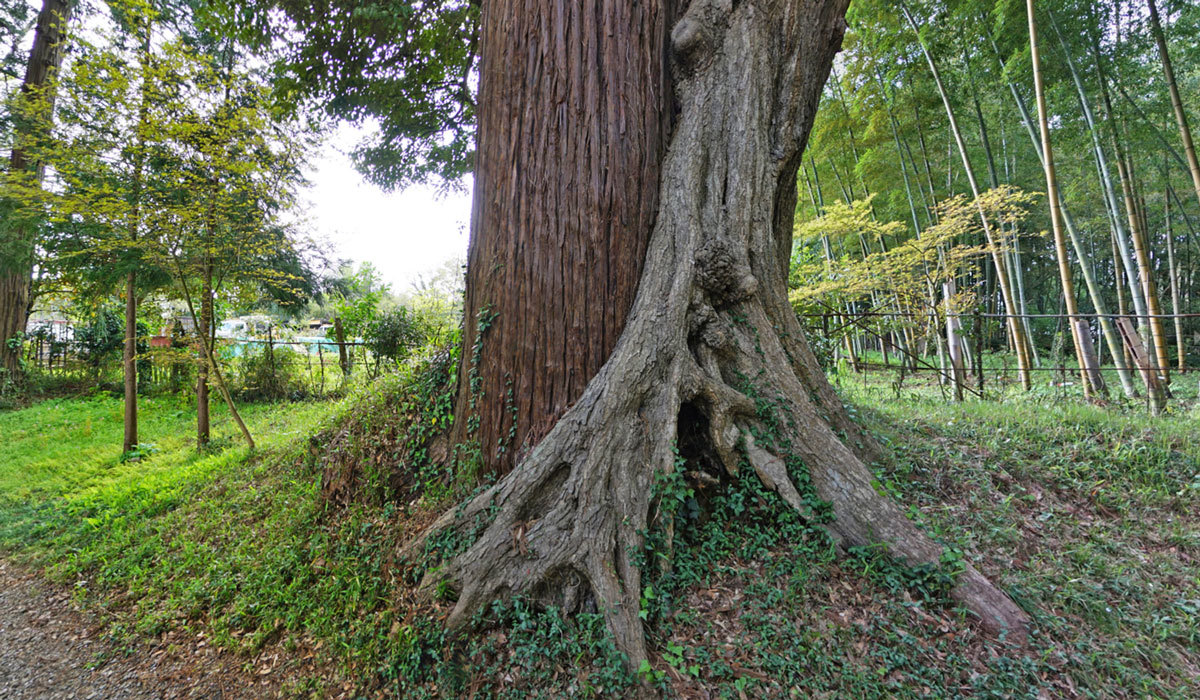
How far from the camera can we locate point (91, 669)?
2529 mm

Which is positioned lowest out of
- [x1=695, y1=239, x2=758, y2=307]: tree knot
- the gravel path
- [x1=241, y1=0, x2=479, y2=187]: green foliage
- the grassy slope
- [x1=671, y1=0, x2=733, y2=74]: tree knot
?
the gravel path

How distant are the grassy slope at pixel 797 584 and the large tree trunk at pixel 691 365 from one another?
18 cm

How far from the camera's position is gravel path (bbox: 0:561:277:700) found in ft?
7.55

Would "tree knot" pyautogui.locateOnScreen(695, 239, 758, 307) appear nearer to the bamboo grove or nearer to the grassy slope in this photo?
the grassy slope

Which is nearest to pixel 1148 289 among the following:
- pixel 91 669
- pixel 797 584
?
pixel 797 584

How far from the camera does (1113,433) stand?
3.53 meters

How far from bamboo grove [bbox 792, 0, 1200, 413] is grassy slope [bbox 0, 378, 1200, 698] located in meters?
1.95

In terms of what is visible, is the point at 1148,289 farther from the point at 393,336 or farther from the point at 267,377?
the point at 267,377

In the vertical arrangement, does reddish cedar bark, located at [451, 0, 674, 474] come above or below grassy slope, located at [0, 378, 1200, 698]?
above

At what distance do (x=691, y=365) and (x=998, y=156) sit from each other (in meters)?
18.1

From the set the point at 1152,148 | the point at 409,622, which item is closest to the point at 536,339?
the point at 409,622

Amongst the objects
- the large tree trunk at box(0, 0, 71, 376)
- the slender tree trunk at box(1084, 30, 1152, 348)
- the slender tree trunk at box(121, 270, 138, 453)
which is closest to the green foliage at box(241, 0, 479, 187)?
the slender tree trunk at box(121, 270, 138, 453)

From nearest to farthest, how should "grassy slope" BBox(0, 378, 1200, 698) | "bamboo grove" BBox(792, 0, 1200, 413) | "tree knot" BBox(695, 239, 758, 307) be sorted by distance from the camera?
"grassy slope" BBox(0, 378, 1200, 698), "tree knot" BBox(695, 239, 758, 307), "bamboo grove" BBox(792, 0, 1200, 413)

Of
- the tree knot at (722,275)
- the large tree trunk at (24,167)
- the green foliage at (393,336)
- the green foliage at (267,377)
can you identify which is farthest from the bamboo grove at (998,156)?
the large tree trunk at (24,167)
